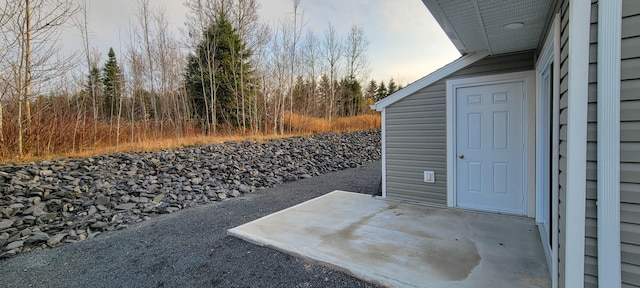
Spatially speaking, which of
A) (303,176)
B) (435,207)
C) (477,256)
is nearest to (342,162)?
(303,176)

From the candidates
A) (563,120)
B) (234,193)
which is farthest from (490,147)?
(234,193)

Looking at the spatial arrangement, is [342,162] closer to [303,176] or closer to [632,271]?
[303,176]

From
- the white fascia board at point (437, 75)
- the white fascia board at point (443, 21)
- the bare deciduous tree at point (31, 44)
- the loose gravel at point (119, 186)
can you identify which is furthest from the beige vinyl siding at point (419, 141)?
the bare deciduous tree at point (31, 44)

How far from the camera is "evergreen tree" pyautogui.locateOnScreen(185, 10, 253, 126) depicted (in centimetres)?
1033

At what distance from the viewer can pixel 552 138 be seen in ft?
8.17

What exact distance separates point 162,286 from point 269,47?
9.89 metres

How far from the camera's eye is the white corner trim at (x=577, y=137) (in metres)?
1.29

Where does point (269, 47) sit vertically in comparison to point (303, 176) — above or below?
above

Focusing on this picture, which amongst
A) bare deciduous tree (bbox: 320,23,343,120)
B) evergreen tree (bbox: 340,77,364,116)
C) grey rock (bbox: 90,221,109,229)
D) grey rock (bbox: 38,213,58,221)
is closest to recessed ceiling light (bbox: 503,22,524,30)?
grey rock (bbox: 90,221,109,229)

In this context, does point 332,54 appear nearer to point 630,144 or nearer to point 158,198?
point 158,198

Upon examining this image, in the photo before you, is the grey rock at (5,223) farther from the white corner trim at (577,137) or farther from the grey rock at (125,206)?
the white corner trim at (577,137)

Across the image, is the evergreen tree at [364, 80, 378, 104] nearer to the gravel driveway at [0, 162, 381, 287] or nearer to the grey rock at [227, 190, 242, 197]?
the grey rock at [227, 190, 242, 197]

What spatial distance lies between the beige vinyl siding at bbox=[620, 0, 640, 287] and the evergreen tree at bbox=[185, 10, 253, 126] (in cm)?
990

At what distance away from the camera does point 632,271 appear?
3.94ft
